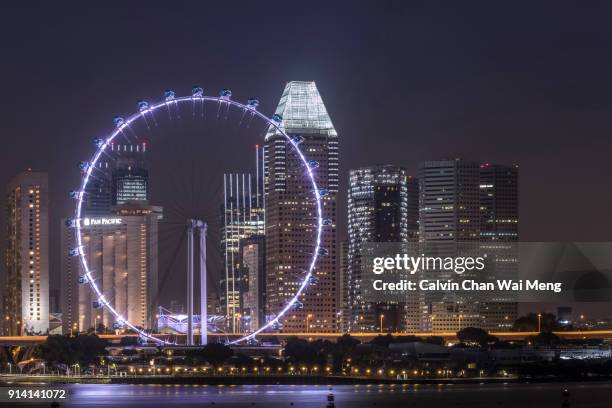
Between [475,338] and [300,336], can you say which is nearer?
[475,338]

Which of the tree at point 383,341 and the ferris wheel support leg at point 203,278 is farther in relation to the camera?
the tree at point 383,341

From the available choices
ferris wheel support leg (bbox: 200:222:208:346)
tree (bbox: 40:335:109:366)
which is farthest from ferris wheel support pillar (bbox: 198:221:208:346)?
tree (bbox: 40:335:109:366)

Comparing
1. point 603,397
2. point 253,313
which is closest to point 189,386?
point 603,397

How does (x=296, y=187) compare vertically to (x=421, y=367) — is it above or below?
above

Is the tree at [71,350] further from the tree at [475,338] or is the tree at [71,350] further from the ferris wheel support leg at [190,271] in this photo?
the tree at [475,338]

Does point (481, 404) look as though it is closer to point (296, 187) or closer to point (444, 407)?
point (444, 407)

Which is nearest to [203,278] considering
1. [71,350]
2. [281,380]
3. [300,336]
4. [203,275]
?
[203,275]

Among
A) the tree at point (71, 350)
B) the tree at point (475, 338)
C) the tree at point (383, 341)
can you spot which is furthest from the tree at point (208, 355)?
the tree at point (475, 338)

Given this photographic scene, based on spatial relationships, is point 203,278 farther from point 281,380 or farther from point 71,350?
point 71,350
